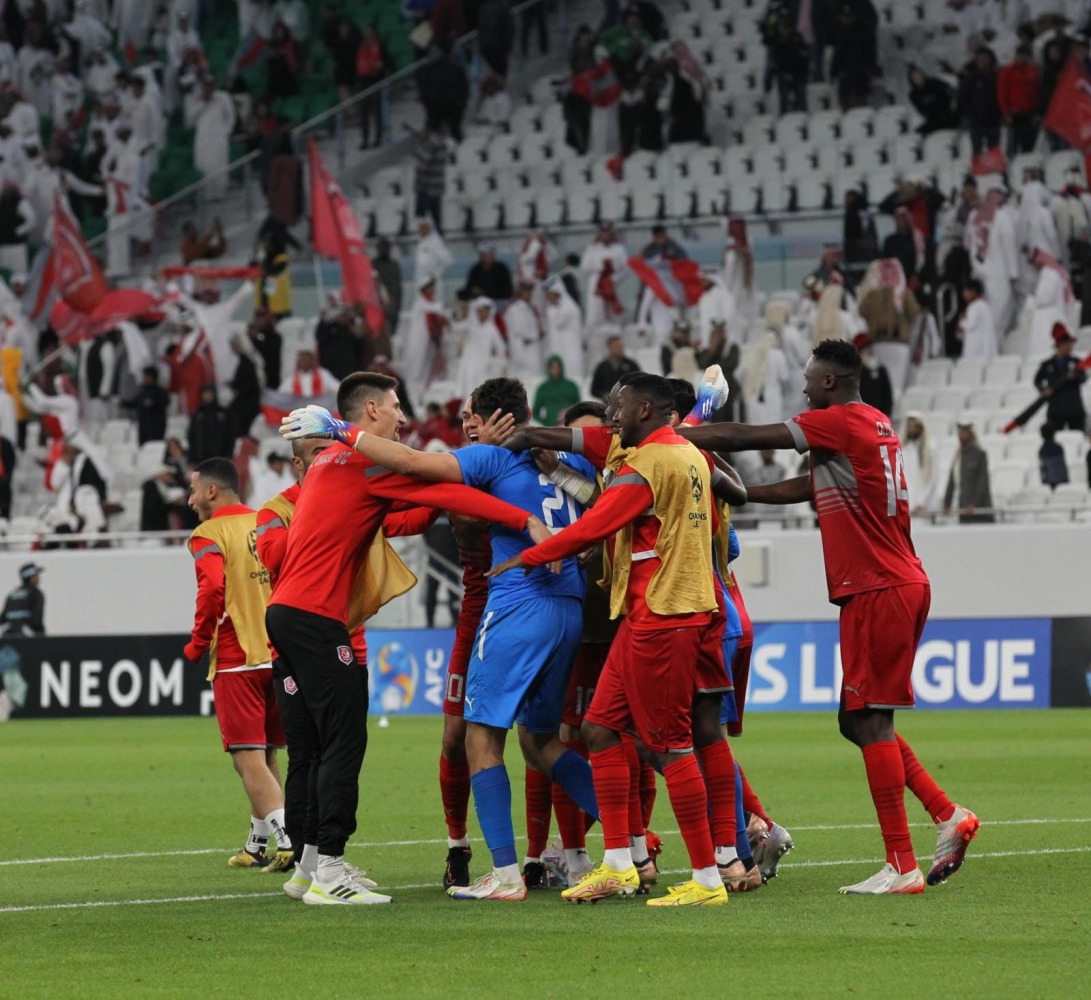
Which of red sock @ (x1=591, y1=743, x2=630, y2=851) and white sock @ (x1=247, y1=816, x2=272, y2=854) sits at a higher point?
red sock @ (x1=591, y1=743, x2=630, y2=851)

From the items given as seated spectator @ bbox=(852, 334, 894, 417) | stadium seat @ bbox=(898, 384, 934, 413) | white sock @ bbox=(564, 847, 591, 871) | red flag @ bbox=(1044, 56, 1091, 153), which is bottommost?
white sock @ bbox=(564, 847, 591, 871)

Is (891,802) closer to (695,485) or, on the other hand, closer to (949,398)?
(695,485)

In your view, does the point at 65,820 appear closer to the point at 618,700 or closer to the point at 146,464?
the point at 618,700

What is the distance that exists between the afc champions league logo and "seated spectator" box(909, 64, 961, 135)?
444 inches

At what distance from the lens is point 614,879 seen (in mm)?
8719

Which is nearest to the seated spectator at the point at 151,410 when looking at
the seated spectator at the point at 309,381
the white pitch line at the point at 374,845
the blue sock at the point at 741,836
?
the seated spectator at the point at 309,381

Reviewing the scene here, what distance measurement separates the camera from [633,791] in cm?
912

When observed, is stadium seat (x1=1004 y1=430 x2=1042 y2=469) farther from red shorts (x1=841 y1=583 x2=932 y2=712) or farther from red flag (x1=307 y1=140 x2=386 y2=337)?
red shorts (x1=841 y1=583 x2=932 y2=712)

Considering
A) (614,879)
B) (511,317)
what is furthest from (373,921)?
(511,317)

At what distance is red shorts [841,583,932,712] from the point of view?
8.88 metres

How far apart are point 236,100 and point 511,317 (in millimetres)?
8576

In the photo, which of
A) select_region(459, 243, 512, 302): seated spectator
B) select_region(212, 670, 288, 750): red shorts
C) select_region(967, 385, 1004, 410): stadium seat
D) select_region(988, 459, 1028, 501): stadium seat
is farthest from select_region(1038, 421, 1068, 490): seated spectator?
select_region(212, 670, 288, 750): red shorts

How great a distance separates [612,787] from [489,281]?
20.5 meters

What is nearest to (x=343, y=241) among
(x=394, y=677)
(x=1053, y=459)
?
(x=394, y=677)
